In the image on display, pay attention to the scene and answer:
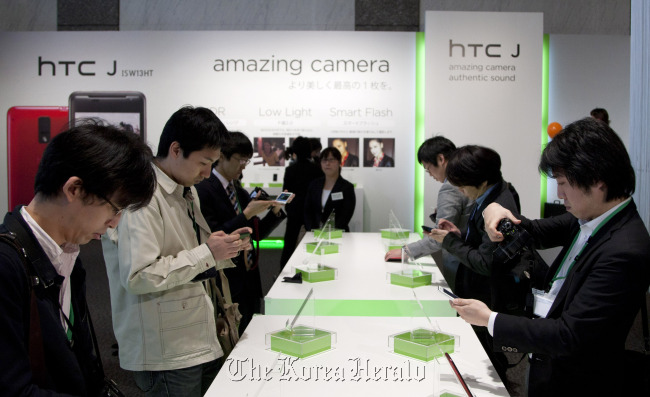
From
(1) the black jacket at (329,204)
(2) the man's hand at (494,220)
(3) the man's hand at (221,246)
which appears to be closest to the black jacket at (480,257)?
(2) the man's hand at (494,220)

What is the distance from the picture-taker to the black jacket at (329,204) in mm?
5047

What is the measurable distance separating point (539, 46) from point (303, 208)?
3.57m

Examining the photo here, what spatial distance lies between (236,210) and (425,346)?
60.1 inches

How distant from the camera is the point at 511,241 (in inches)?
71.6

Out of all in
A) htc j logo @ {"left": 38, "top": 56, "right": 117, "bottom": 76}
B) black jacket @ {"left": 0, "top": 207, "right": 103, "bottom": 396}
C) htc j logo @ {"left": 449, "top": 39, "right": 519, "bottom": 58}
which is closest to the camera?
black jacket @ {"left": 0, "top": 207, "right": 103, "bottom": 396}

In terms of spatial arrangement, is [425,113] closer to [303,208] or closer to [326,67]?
[326,67]

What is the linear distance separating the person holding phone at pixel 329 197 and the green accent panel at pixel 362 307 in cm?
246

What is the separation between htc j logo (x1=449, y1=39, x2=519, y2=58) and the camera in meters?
6.59

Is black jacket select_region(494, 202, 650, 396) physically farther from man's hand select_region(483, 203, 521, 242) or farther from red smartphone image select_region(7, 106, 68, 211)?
red smartphone image select_region(7, 106, 68, 211)

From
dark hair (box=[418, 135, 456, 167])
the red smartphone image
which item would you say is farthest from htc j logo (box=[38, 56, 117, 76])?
dark hair (box=[418, 135, 456, 167])

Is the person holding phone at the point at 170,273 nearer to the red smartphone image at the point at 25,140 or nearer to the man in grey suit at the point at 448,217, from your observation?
the man in grey suit at the point at 448,217

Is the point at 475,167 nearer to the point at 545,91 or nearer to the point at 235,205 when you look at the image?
the point at 235,205

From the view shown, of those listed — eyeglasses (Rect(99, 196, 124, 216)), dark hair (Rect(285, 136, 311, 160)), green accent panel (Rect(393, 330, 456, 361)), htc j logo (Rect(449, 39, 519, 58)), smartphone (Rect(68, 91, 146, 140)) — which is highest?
htc j logo (Rect(449, 39, 519, 58))

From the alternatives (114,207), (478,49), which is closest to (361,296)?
(114,207)
